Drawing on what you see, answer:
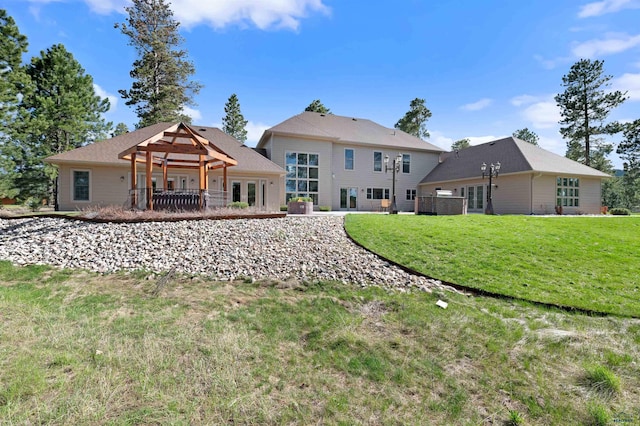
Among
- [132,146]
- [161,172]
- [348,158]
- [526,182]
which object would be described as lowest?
[526,182]

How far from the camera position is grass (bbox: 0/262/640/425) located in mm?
2744

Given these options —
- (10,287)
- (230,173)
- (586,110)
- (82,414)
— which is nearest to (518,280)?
(82,414)

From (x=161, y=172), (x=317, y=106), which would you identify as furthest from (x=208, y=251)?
(x=317, y=106)

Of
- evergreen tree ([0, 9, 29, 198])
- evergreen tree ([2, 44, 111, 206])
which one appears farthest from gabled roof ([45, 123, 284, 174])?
evergreen tree ([2, 44, 111, 206])

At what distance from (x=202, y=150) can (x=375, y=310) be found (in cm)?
932

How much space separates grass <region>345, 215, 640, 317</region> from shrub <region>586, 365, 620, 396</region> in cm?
230

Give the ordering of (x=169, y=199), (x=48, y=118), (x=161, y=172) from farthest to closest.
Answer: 1. (x=48, y=118)
2. (x=161, y=172)
3. (x=169, y=199)

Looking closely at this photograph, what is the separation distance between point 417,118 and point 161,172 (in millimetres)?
38440

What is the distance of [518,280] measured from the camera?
6227 mm

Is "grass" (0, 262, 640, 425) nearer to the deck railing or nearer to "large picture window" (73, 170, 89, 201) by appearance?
the deck railing

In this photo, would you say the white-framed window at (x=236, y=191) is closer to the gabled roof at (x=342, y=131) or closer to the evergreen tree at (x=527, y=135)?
the gabled roof at (x=342, y=131)

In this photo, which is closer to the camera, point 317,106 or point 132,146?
point 132,146

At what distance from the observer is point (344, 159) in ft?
78.8

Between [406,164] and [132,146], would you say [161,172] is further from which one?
[406,164]
